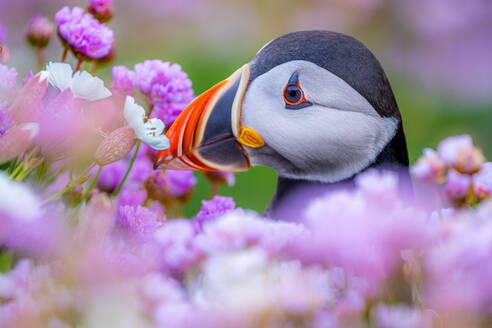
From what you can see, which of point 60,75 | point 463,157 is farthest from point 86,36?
point 463,157

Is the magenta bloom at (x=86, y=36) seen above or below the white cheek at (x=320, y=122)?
above

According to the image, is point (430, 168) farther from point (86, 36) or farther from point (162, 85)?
point (86, 36)

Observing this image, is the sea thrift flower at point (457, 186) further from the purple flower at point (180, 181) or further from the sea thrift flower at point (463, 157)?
the purple flower at point (180, 181)

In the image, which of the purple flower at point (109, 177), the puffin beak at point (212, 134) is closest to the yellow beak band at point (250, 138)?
the puffin beak at point (212, 134)

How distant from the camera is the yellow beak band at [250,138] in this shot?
106 cm

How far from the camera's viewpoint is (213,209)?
2.56 ft

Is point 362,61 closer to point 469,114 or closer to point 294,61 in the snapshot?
point 294,61

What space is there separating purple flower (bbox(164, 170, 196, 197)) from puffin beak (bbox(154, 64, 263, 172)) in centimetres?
1

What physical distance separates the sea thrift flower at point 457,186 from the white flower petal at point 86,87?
0.40 meters

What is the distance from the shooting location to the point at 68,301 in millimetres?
419

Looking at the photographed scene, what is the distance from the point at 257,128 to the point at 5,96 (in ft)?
1.70

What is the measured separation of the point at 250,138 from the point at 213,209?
1.03ft

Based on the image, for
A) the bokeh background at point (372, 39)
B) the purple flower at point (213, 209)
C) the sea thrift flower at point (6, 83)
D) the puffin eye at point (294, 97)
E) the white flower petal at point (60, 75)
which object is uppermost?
the white flower petal at point (60, 75)

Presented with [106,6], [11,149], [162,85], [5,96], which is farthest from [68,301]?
[106,6]
